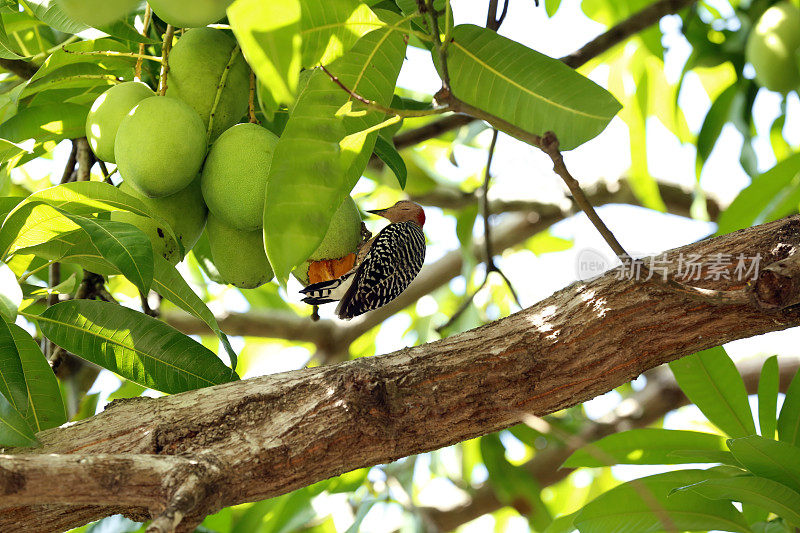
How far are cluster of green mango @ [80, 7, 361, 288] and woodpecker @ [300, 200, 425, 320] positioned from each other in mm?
46

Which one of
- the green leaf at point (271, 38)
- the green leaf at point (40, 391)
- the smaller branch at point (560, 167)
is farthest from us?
the green leaf at point (40, 391)

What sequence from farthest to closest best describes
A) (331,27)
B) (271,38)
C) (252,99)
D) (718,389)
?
(718,389) → (252,99) → (331,27) → (271,38)

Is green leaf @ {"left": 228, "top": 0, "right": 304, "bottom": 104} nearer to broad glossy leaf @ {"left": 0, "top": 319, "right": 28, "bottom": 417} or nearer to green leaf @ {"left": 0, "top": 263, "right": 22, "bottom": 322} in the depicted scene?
green leaf @ {"left": 0, "top": 263, "right": 22, "bottom": 322}

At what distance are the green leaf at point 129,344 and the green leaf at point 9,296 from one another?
20 cm

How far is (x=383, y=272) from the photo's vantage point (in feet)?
4.61

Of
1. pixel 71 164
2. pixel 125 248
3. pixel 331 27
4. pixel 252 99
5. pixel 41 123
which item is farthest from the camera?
pixel 71 164

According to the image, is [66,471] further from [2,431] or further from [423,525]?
[423,525]

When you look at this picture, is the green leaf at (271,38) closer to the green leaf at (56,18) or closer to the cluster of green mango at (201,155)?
the cluster of green mango at (201,155)

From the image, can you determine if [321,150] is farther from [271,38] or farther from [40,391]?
[40,391]

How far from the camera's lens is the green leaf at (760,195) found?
2051 millimetres

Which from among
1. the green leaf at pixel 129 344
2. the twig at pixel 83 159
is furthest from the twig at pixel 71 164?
the green leaf at pixel 129 344

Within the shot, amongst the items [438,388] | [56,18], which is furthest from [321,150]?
[56,18]

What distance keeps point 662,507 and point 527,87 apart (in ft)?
2.74

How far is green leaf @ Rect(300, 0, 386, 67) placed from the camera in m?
0.96
